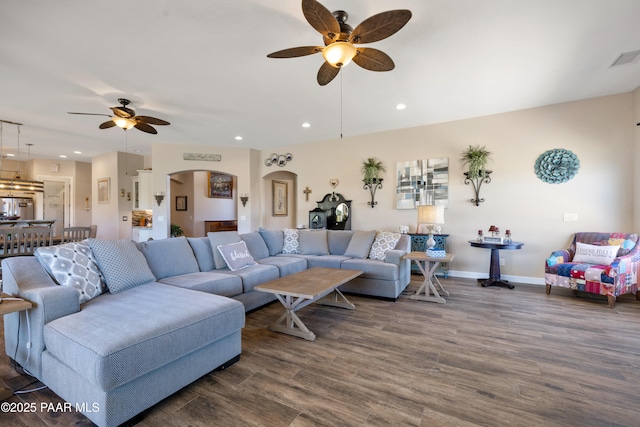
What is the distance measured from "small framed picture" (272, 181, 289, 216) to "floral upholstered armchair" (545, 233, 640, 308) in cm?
625

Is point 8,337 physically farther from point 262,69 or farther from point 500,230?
point 500,230

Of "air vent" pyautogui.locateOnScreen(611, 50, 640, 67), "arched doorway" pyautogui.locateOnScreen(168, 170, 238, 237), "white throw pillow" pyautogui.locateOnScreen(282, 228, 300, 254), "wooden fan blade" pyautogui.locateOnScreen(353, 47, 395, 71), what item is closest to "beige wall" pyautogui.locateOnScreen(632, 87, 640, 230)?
"air vent" pyautogui.locateOnScreen(611, 50, 640, 67)

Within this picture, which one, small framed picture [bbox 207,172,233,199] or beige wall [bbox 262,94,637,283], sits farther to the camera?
small framed picture [bbox 207,172,233,199]

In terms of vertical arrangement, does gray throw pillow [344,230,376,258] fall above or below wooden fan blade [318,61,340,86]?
below

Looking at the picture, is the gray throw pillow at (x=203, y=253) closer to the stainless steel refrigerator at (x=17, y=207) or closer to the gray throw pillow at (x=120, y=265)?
the gray throw pillow at (x=120, y=265)

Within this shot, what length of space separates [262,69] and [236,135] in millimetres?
3141

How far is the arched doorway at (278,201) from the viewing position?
7.87 m

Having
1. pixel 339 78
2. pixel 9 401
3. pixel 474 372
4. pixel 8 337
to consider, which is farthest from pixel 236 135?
pixel 474 372

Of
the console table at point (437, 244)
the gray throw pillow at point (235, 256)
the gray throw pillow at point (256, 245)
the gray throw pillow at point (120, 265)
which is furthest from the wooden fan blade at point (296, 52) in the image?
the console table at point (437, 244)

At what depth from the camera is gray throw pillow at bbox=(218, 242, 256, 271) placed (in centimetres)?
366

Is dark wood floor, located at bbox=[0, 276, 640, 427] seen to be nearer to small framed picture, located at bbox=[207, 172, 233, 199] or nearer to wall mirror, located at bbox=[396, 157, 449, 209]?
wall mirror, located at bbox=[396, 157, 449, 209]

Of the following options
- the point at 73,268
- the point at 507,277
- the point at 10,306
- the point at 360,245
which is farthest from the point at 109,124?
the point at 507,277

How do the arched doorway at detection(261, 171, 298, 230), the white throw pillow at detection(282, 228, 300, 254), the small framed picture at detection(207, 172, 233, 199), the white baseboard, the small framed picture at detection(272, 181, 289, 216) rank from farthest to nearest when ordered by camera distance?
1. the small framed picture at detection(207, 172, 233, 199)
2. the small framed picture at detection(272, 181, 289, 216)
3. the arched doorway at detection(261, 171, 298, 230)
4. the white throw pillow at detection(282, 228, 300, 254)
5. the white baseboard

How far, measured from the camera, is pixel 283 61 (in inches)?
124
